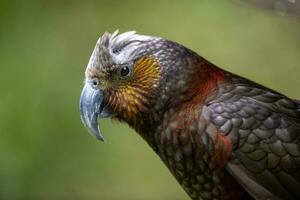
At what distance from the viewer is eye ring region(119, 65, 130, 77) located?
192cm

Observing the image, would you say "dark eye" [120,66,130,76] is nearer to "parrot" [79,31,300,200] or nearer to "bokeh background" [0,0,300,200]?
"parrot" [79,31,300,200]

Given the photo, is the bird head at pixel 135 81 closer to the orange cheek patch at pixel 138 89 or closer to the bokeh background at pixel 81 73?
the orange cheek patch at pixel 138 89

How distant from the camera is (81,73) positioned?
10.3 ft

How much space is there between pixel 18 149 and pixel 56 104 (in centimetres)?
28

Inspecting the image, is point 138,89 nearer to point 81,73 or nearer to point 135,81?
point 135,81

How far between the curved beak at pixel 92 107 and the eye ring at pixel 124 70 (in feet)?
0.27

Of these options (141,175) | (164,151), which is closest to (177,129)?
(164,151)

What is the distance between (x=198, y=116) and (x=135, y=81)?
22cm

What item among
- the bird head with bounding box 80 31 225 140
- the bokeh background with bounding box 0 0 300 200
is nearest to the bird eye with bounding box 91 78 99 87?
the bird head with bounding box 80 31 225 140

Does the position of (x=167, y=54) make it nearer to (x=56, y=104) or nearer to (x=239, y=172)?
(x=239, y=172)

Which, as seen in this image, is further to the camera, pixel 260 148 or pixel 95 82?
pixel 95 82

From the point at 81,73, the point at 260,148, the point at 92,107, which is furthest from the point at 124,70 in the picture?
the point at 81,73

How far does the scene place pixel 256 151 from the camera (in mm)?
1805

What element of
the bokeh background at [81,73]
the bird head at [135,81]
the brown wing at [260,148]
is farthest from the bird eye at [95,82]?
the bokeh background at [81,73]
